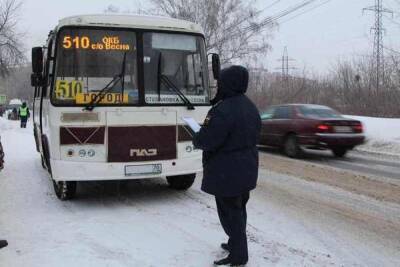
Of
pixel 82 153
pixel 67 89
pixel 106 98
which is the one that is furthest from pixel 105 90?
pixel 82 153

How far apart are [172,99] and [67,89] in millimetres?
1560

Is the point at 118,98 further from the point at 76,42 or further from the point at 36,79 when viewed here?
the point at 36,79

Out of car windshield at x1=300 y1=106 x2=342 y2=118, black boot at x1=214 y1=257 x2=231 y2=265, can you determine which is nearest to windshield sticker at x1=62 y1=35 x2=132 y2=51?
black boot at x1=214 y1=257 x2=231 y2=265

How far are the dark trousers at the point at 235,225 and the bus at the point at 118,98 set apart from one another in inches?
116

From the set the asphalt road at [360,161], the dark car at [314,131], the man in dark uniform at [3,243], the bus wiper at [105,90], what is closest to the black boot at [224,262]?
the man in dark uniform at [3,243]

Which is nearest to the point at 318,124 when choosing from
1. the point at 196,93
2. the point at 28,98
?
the point at 196,93

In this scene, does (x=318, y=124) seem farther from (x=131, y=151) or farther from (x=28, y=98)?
(x=28, y=98)

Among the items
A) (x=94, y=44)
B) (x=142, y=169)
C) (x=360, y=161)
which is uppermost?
(x=94, y=44)

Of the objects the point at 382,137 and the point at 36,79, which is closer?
the point at 36,79

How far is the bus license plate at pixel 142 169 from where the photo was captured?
7.77 metres

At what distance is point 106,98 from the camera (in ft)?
25.5

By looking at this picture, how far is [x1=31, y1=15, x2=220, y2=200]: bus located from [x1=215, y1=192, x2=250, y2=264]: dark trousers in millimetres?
2935

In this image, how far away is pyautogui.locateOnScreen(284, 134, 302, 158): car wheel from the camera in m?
15.1

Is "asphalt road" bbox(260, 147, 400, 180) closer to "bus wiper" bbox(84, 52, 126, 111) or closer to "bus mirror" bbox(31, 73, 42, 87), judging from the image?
"bus wiper" bbox(84, 52, 126, 111)
